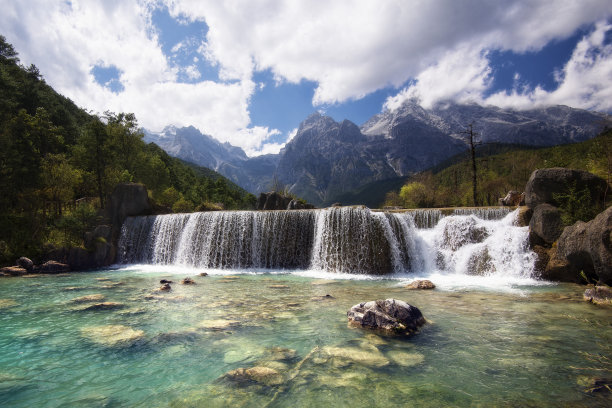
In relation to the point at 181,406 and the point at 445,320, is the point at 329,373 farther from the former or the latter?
the point at 445,320

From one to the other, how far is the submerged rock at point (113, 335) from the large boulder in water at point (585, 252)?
14.8 m

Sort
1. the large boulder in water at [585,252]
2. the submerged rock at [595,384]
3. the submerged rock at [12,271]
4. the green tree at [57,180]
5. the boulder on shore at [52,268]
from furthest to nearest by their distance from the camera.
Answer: the green tree at [57,180], the boulder on shore at [52,268], the submerged rock at [12,271], the large boulder in water at [585,252], the submerged rock at [595,384]

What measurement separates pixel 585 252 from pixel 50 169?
35.3 m

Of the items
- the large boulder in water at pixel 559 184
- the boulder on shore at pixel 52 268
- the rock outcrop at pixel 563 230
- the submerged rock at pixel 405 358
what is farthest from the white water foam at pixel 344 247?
the submerged rock at pixel 405 358

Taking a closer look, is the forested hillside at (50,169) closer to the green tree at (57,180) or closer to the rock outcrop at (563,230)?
the green tree at (57,180)

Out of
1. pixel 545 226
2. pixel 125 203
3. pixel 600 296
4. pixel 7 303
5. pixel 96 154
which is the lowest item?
pixel 7 303

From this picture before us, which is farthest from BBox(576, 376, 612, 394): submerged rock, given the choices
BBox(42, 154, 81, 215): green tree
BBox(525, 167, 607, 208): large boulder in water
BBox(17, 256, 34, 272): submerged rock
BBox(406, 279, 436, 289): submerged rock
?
BBox(42, 154, 81, 215): green tree

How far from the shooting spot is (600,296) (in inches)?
354

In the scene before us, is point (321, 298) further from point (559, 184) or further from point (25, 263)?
point (25, 263)

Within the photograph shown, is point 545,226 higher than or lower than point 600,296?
higher

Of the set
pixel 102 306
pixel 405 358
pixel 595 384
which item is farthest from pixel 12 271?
pixel 595 384

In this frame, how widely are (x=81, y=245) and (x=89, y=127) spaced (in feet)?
52.4

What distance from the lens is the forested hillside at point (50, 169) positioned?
22.1 m

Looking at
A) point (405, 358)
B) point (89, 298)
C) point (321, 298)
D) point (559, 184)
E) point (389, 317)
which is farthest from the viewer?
point (559, 184)
